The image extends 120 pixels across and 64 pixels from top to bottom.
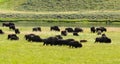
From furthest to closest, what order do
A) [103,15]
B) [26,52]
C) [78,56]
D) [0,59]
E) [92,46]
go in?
1. [103,15]
2. [92,46]
3. [26,52]
4. [78,56]
5. [0,59]

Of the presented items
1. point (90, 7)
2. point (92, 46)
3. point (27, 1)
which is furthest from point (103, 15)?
point (92, 46)

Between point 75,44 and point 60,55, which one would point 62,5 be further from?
point 60,55

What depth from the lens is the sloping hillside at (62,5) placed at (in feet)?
367

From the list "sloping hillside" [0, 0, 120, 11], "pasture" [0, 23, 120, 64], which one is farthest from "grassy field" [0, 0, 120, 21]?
"pasture" [0, 23, 120, 64]

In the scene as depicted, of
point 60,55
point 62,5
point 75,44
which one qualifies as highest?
point 60,55

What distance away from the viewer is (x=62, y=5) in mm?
114375

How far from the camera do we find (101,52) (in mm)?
30219

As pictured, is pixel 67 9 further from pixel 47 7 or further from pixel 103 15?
pixel 103 15

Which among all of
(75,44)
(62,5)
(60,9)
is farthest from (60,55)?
(62,5)

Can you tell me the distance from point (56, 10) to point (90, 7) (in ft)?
31.3

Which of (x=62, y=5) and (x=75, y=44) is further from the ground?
(x=75, y=44)

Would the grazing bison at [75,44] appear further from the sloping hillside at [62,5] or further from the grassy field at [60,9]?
the sloping hillside at [62,5]

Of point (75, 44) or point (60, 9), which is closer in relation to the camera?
point (75, 44)

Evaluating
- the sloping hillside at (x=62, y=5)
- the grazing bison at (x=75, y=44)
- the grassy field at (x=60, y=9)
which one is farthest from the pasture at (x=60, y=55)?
the sloping hillside at (x=62, y=5)
